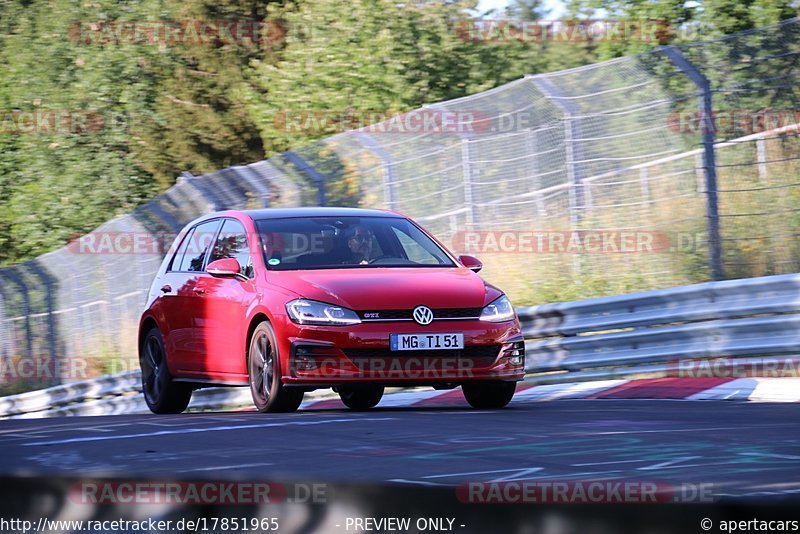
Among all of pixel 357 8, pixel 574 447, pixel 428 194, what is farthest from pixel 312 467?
pixel 357 8

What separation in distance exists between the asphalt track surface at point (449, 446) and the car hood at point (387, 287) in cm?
73

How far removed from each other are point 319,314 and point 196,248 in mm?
2449

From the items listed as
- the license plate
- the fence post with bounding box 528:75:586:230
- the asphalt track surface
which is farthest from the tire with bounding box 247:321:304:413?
the fence post with bounding box 528:75:586:230

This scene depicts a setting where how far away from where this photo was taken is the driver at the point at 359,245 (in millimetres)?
10797

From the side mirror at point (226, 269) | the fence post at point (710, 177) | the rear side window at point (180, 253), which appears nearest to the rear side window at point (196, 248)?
the rear side window at point (180, 253)

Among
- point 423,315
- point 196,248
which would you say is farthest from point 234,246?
point 423,315

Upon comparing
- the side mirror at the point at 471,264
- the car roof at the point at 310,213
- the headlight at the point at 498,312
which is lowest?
the headlight at the point at 498,312

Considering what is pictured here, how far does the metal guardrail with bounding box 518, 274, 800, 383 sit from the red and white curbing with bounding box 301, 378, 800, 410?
22 cm

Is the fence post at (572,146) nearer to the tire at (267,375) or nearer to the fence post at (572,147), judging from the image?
the fence post at (572,147)

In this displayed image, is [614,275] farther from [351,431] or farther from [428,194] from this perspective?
[351,431]

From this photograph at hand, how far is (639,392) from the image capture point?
38.5 feet

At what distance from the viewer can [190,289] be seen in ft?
38.2

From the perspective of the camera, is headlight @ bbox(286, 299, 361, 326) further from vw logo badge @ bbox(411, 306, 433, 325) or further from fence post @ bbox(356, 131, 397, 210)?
fence post @ bbox(356, 131, 397, 210)

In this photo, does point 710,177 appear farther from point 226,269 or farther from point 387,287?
point 226,269
